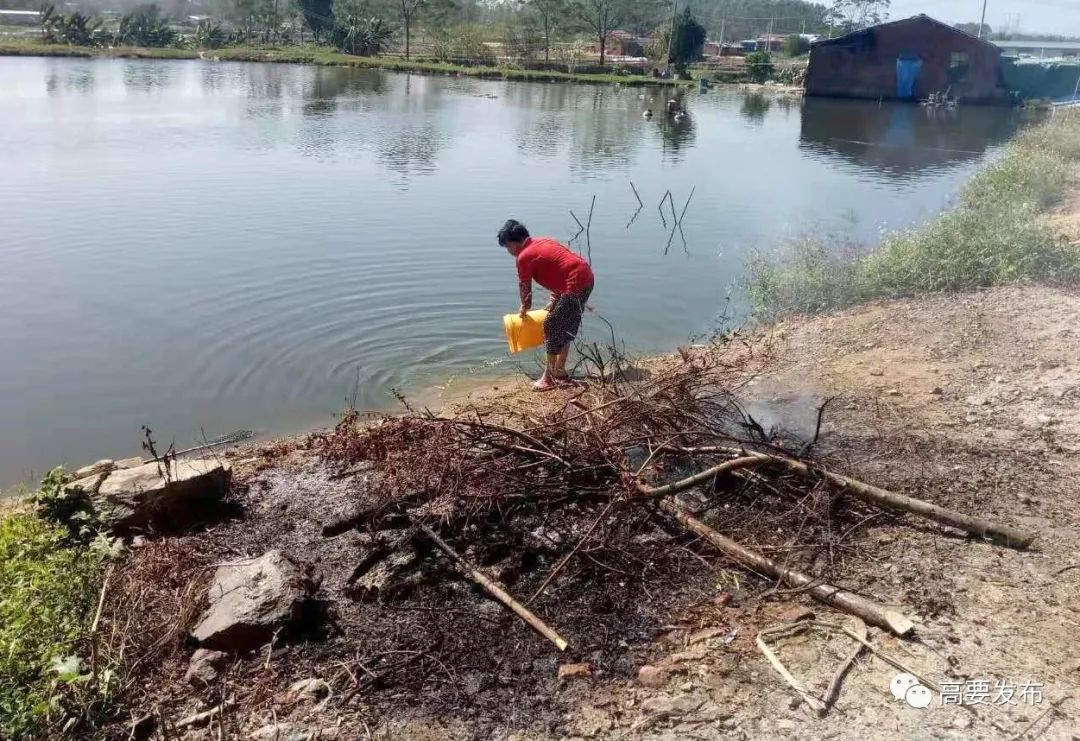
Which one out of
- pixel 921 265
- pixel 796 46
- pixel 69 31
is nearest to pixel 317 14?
pixel 69 31

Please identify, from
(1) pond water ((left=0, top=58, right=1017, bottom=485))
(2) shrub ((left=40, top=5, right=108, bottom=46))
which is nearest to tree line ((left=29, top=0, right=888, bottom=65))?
(2) shrub ((left=40, top=5, right=108, bottom=46))

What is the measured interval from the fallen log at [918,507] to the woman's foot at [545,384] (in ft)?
10.9

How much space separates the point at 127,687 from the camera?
3.84 m

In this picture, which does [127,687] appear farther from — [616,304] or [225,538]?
[616,304]

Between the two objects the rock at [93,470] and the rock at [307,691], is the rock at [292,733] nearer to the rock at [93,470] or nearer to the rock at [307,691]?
the rock at [307,691]

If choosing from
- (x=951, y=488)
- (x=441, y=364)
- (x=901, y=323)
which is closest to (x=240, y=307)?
(x=441, y=364)

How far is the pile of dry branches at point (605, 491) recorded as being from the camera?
4.73 metres

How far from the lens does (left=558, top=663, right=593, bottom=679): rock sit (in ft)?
12.8

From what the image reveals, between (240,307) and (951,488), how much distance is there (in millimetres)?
9026

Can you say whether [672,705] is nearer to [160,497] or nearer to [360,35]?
[160,497]

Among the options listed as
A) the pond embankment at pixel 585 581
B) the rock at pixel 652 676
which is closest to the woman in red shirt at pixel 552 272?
the pond embankment at pixel 585 581

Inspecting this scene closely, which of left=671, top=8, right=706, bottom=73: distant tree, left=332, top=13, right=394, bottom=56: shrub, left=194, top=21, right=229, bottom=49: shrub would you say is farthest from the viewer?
left=332, top=13, right=394, bottom=56: shrub

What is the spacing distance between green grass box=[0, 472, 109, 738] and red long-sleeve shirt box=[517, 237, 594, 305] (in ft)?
13.5

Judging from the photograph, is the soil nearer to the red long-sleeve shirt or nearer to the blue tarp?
the red long-sleeve shirt
